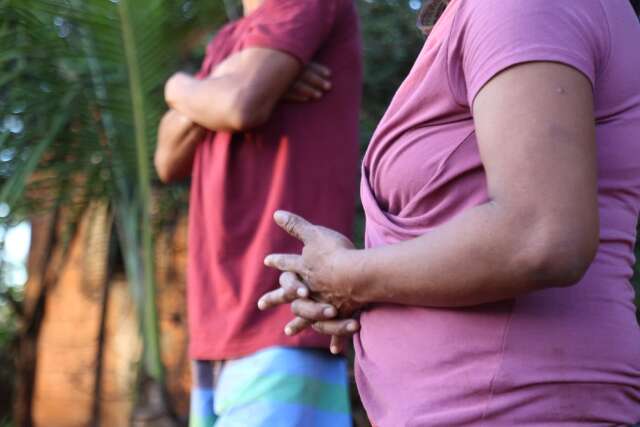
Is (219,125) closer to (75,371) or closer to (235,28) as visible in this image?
(235,28)

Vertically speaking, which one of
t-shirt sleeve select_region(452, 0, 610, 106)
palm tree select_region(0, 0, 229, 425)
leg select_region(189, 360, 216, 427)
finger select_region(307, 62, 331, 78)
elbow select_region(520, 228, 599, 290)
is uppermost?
t-shirt sleeve select_region(452, 0, 610, 106)

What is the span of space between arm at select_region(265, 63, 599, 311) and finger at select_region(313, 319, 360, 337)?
25 centimetres

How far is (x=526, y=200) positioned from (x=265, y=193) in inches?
45.8

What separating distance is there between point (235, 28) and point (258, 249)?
2.13 feet

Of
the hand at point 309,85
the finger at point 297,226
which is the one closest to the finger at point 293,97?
the hand at point 309,85

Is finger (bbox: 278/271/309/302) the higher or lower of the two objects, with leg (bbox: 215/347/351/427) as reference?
higher

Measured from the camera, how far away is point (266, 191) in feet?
7.34

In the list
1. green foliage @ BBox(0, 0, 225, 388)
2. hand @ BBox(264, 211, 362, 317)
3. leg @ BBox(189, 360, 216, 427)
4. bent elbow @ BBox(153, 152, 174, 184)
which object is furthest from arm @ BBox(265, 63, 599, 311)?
green foliage @ BBox(0, 0, 225, 388)

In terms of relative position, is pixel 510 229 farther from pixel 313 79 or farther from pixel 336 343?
pixel 313 79

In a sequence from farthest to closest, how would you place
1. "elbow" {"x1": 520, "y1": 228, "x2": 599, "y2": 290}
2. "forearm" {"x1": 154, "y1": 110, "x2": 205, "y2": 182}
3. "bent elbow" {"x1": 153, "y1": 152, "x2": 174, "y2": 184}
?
"bent elbow" {"x1": 153, "y1": 152, "x2": 174, "y2": 184}, "forearm" {"x1": 154, "y1": 110, "x2": 205, "y2": 182}, "elbow" {"x1": 520, "y1": 228, "x2": 599, "y2": 290}

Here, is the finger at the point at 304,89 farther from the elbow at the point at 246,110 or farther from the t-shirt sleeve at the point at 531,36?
the t-shirt sleeve at the point at 531,36

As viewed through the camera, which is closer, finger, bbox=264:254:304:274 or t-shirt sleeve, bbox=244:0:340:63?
finger, bbox=264:254:304:274

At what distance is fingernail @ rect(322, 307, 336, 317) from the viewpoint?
4.70 ft

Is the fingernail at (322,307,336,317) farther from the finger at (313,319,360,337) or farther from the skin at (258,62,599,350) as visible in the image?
the skin at (258,62,599,350)
